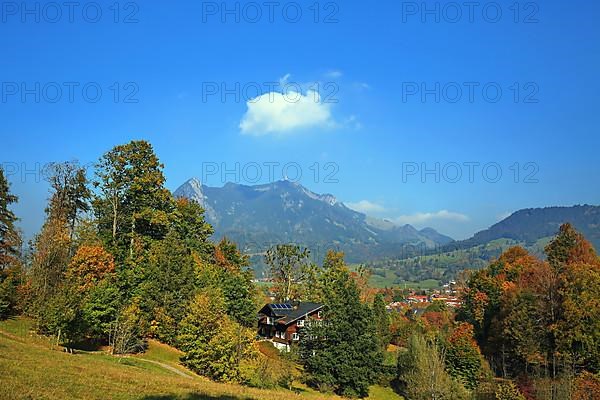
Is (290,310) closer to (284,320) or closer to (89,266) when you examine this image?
(284,320)

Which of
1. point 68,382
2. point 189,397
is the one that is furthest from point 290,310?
point 68,382

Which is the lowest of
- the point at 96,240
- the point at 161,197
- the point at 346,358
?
the point at 346,358

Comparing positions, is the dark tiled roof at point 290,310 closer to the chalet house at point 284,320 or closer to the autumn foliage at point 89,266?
the chalet house at point 284,320

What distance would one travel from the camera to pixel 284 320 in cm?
6494

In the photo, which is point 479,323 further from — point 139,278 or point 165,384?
point 165,384

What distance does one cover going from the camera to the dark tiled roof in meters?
64.6

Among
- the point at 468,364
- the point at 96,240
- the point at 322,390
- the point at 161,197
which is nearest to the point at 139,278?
the point at 96,240

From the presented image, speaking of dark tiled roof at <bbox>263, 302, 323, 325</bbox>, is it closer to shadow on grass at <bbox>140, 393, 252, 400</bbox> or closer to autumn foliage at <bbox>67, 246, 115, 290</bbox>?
autumn foliage at <bbox>67, 246, 115, 290</bbox>

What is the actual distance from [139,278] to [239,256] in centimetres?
2496

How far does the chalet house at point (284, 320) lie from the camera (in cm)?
6419

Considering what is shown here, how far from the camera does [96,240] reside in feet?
140

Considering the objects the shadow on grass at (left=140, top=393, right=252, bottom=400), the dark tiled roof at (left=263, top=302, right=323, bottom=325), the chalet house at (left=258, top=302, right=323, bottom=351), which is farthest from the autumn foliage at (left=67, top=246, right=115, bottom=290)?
the dark tiled roof at (left=263, top=302, right=323, bottom=325)

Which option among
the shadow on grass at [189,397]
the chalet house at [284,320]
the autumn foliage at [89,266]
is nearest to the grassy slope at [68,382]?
the shadow on grass at [189,397]

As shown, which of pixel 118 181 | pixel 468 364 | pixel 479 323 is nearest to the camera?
pixel 118 181
